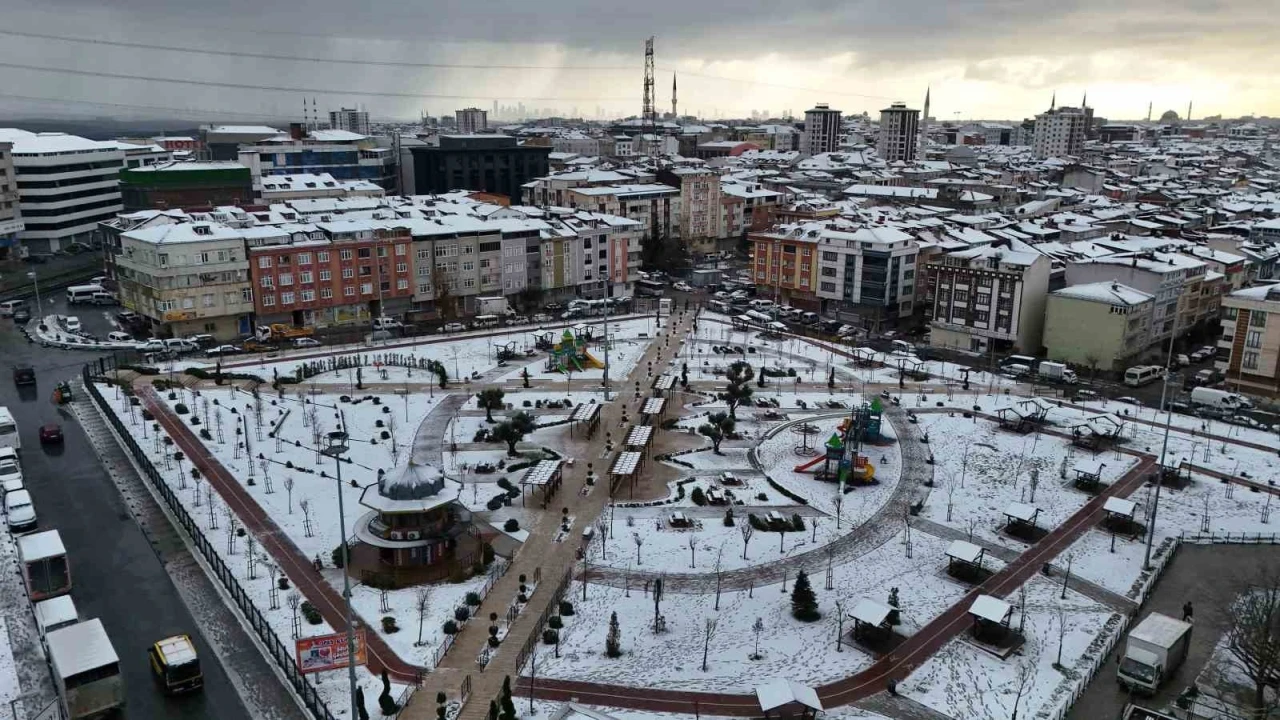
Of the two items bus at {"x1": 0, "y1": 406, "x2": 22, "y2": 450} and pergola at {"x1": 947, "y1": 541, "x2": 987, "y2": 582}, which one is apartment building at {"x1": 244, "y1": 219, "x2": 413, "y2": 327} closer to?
bus at {"x1": 0, "y1": 406, "x2": 22, "y2": 450}

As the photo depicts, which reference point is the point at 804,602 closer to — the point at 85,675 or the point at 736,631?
the point at 736,631

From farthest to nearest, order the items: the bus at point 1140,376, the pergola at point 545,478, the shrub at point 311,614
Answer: the bus at point 1140,376 → the pergola at point 545,478 → the shrub at point 311,614

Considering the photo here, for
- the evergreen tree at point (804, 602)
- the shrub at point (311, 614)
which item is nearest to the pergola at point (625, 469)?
the evergreen tree at point (804, 602)

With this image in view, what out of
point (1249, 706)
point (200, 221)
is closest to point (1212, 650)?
point (1249, 706)

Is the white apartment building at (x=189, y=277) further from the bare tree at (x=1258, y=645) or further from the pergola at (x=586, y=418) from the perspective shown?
the bare tree at (x=1258, y=645)

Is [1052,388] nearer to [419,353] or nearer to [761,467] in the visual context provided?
[761,467]

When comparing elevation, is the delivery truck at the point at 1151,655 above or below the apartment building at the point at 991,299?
A: below

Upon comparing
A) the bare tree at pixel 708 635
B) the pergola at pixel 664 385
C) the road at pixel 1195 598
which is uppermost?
the pergola at pixel 664 385

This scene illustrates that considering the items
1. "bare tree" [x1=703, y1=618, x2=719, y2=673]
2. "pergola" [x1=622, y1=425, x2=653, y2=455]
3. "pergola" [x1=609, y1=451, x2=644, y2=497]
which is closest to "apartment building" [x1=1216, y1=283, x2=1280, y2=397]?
"pergola" [x1=622, y1=425, x2=653, y2=455]
